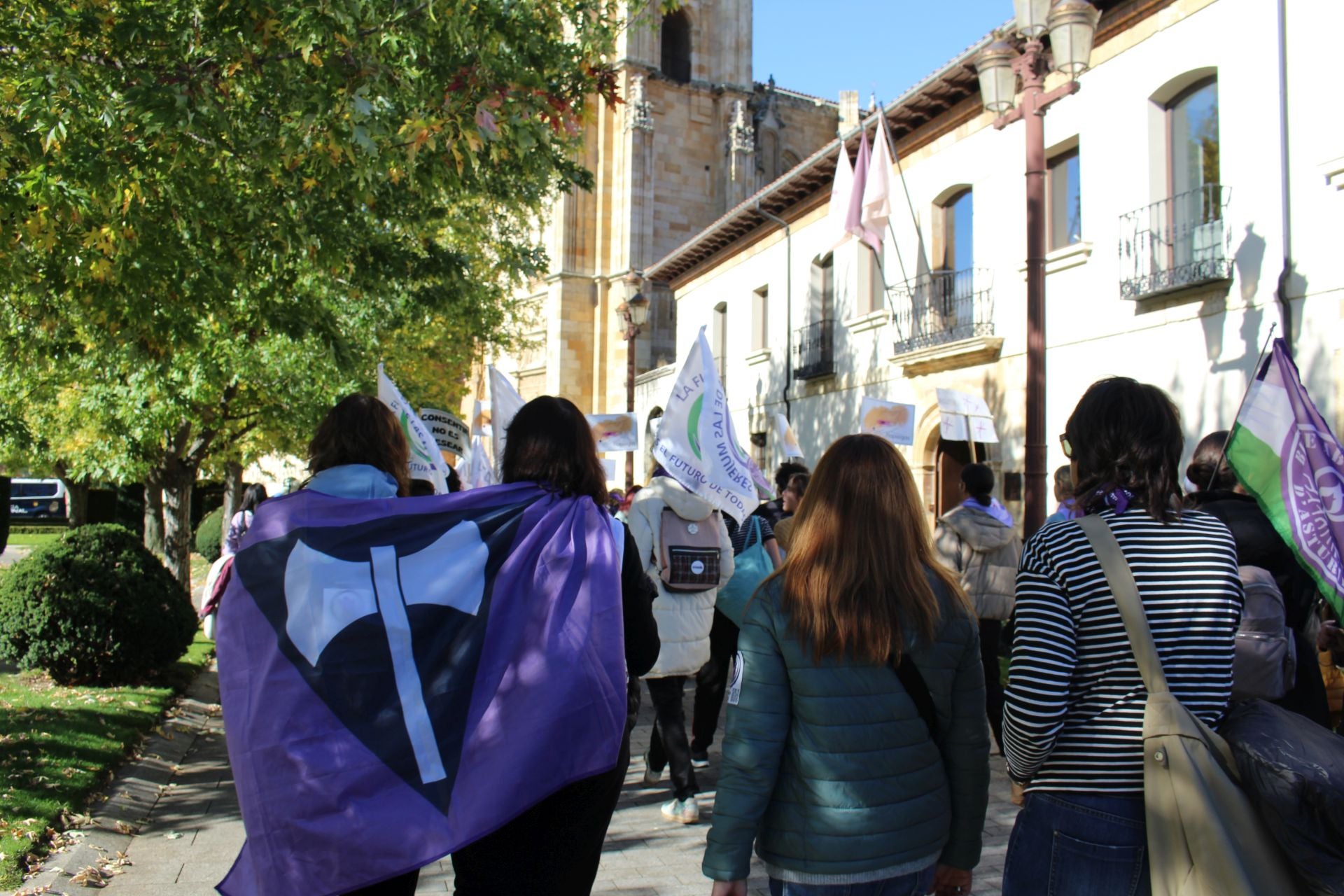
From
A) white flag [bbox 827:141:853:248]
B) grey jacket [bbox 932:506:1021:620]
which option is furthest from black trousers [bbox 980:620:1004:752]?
white flag [bbox 827:141:853:248]

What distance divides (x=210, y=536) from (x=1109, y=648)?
28459 mm

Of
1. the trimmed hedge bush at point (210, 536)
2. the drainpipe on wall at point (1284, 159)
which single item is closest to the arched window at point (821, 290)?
the drainpipe on wall at point (1284, 159)

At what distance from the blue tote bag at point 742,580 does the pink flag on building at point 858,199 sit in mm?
10076

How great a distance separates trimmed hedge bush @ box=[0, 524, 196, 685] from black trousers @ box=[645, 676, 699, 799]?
5.06 m

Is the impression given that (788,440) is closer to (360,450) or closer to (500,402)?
(500,402)

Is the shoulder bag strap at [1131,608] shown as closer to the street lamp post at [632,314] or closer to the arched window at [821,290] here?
the street lamp post at [632,314]

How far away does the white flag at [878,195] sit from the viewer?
48.2 feet

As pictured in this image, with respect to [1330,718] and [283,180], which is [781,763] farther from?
[283,180]

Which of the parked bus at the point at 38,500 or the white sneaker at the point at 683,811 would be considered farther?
the parked bus at the point at 38,500

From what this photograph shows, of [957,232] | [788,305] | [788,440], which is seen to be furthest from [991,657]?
[788,305]

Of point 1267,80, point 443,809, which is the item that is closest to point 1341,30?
point 1267,80

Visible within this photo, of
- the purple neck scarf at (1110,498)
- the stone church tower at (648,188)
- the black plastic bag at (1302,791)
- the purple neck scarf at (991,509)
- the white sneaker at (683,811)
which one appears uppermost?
the stone church tower at (648,188)

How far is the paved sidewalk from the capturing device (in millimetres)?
4641

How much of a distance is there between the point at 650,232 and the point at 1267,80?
2605 cm
